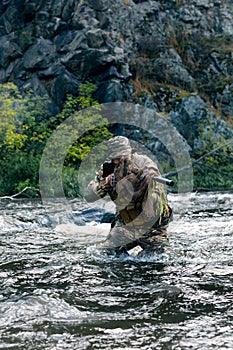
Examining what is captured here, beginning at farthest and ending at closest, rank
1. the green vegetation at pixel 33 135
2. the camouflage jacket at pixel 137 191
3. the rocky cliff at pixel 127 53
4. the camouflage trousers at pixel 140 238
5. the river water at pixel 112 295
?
the rocky cliff at pixel 127 53, the green vegetation at pixel 33 135, the camouflage trousers at pixel 140 238, the camouflage jacket at pixel 137 191, the river water at pixel 112 295

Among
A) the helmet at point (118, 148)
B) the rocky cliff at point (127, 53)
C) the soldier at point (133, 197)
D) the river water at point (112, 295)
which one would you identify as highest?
the rocky cliff at point (127, 53)

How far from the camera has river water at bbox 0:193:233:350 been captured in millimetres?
3385

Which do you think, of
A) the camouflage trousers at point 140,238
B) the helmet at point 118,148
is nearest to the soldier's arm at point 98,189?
the helmet at point 118,148

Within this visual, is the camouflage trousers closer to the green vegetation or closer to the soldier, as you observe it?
the soldier

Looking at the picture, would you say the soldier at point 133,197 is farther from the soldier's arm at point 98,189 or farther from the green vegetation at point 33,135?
the green vegetation at point 33,135

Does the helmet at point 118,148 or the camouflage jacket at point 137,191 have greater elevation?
the helmet at point 118,148

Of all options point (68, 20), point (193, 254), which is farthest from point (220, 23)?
point (193, 254)

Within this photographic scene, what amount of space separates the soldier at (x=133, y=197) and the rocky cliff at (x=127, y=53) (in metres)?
16.9

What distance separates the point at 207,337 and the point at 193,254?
311 cm

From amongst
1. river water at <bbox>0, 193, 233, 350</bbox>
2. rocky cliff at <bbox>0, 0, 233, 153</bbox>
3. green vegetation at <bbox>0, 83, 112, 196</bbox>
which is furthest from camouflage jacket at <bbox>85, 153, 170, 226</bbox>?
rocky cliff at <bbox>0, 0, 233, 153</bbox>

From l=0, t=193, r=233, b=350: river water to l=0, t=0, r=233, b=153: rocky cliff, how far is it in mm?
16130

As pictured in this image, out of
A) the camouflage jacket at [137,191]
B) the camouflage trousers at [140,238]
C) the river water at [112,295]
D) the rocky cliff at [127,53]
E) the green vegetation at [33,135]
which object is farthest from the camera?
the rocky cliff at [127,53]

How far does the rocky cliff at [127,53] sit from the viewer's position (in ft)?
77.0

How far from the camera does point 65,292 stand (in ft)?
15.2
